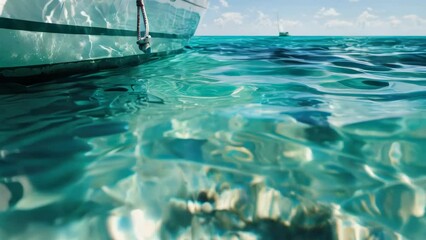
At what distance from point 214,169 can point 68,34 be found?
306 cm

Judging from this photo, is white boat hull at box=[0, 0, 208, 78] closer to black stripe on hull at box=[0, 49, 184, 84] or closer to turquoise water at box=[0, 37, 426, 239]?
black stripe on hull at box=[0, 49, 184, 84]

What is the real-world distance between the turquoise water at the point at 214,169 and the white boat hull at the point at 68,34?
0.85m

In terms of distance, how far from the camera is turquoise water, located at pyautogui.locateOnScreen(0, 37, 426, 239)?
1029 millimetres

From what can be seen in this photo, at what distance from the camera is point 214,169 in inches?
52.5

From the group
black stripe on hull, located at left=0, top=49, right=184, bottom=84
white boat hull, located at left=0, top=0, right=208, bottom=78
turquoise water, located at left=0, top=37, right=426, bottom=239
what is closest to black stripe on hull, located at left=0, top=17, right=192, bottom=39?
white boat hull, located at left=0, top=0, right=208, bottom=78

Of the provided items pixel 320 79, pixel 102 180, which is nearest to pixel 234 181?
pixel 102 180

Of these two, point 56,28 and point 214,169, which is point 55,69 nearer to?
point 56,28

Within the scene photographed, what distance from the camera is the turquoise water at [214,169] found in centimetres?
103

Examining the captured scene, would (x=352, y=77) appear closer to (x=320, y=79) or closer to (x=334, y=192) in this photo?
(x=320, y=79)

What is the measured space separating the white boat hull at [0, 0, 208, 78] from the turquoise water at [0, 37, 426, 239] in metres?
0.85

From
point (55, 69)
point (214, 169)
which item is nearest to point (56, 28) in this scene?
point (55, 69)

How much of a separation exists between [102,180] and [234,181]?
0.59 m

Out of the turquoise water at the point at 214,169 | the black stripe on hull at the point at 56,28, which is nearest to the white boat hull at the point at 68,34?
the black stripe on hull at the point at 56,28

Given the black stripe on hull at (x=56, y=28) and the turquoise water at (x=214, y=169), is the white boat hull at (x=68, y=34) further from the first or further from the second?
the turquoise water at (x=214, y=169)
